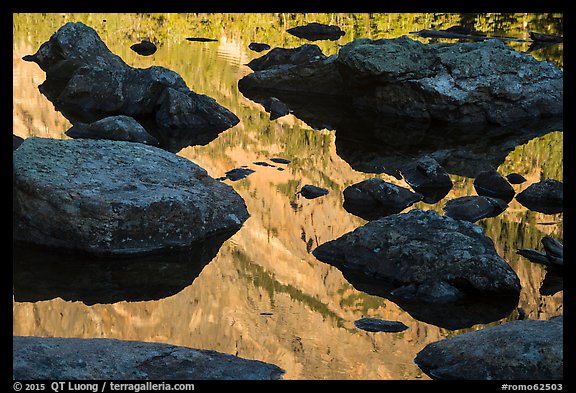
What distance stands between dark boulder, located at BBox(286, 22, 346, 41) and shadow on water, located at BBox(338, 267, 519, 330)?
659 inches

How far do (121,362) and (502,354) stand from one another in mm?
2681

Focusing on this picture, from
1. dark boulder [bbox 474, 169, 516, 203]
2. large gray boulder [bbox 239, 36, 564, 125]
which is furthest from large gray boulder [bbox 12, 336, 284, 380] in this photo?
large gray boulder [bbox 239, 36, 564, 125]

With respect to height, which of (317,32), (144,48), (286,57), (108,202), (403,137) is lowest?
(317,32)

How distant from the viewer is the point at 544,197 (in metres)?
12.2

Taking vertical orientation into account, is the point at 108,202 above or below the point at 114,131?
above

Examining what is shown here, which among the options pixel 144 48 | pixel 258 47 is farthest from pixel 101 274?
pixel 258 47

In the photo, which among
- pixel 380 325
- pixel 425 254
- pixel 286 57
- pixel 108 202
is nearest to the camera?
pixel 380 325

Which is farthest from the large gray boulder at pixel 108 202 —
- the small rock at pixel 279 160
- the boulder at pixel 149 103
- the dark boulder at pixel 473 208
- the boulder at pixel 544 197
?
the boulder at pixel 149 103

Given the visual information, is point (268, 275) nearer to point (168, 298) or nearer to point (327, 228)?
point (168, 298)

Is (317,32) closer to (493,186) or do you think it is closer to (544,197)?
(493,186)

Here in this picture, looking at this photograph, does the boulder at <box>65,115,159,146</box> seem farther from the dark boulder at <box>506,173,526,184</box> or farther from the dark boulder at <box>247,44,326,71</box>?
the dark boulder at <box>247,44,326,71</box>

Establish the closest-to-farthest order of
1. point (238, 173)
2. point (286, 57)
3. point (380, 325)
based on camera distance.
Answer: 1. point (380, 325)
2. point (238, 173)
3. point (286, 57)

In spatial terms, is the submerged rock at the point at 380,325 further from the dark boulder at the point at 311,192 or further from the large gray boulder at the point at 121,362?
the dark boulder at the point at 311,192

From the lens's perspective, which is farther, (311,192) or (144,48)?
(144,48)
